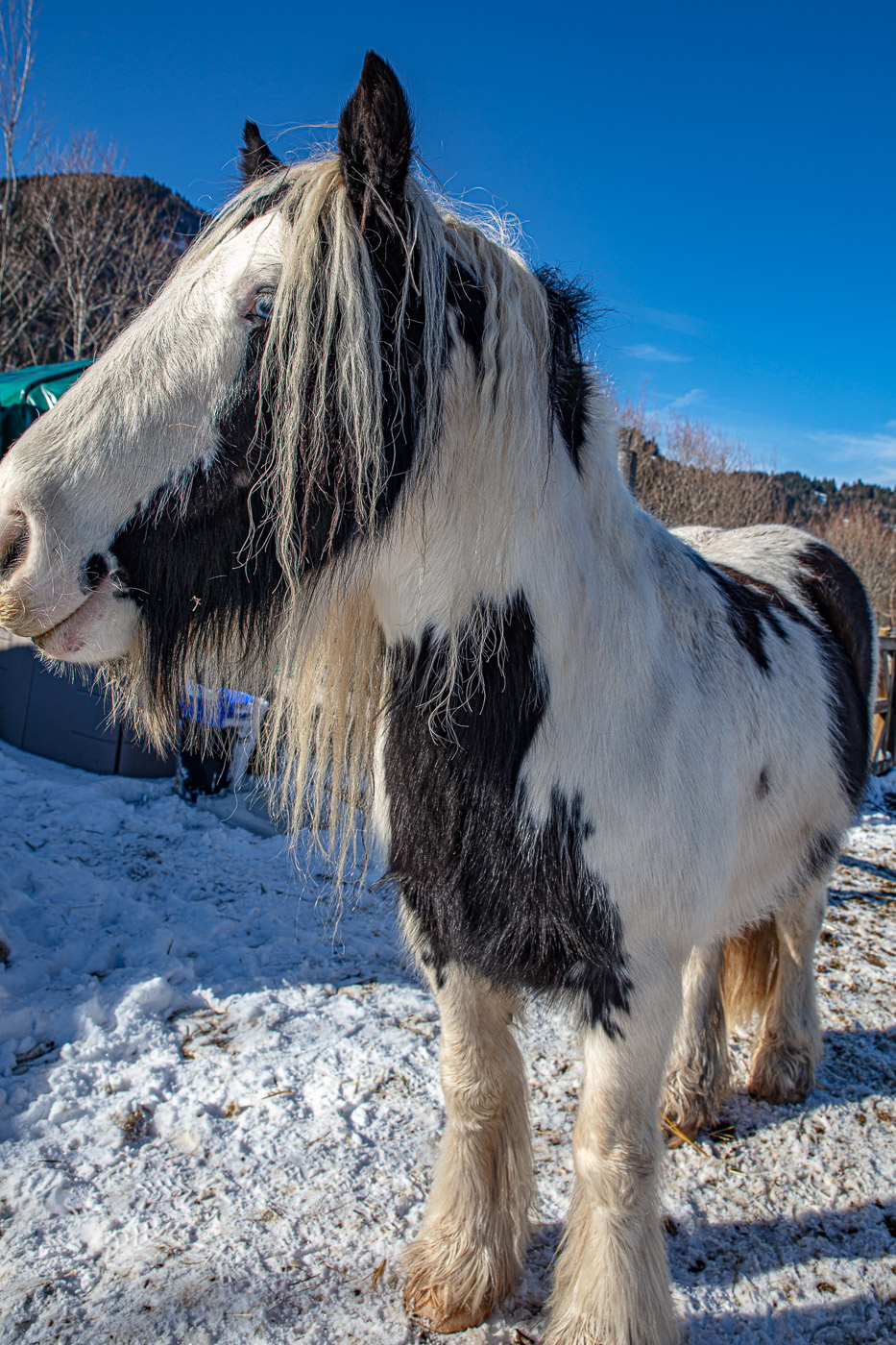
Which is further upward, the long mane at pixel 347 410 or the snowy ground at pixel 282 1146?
the long mane at pixel 347 410

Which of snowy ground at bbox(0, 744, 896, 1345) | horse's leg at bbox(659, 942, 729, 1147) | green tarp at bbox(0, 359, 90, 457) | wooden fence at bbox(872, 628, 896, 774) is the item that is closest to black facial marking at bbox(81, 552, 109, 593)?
snowy ground at bbox(0, 744, 896, 1345)

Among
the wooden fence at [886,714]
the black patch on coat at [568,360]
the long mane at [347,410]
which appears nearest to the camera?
the long mane at [347,410]

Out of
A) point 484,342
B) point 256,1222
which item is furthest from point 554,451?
point 256,1222

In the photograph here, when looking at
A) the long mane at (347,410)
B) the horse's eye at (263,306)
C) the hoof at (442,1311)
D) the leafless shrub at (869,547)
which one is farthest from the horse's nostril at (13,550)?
the leafless shrub at (869,547)

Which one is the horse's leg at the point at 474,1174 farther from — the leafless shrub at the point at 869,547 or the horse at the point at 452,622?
the leafless shrub at the point at 869,547

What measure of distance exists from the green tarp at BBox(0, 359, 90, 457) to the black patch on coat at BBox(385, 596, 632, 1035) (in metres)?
5.24

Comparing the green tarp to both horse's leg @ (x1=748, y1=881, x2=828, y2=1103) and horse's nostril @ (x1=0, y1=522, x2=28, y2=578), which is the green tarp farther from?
horse's leg @ (x1=748, y1=881, x2=828, y2=1103)

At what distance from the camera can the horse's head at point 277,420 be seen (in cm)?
101

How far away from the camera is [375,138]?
3.17 feet

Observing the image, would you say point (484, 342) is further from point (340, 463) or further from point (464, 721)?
point (464, 721)

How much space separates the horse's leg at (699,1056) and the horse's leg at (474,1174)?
0.76 metres

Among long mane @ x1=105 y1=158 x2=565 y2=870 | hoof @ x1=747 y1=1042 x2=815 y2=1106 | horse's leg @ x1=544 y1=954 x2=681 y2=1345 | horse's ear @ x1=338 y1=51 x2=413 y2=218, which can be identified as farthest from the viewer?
hoof @ x1=747 y1=1042 x2=815 y2=1106

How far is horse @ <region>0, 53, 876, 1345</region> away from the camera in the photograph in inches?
41.1

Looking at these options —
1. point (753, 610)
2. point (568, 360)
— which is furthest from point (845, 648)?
point (568, 360)
